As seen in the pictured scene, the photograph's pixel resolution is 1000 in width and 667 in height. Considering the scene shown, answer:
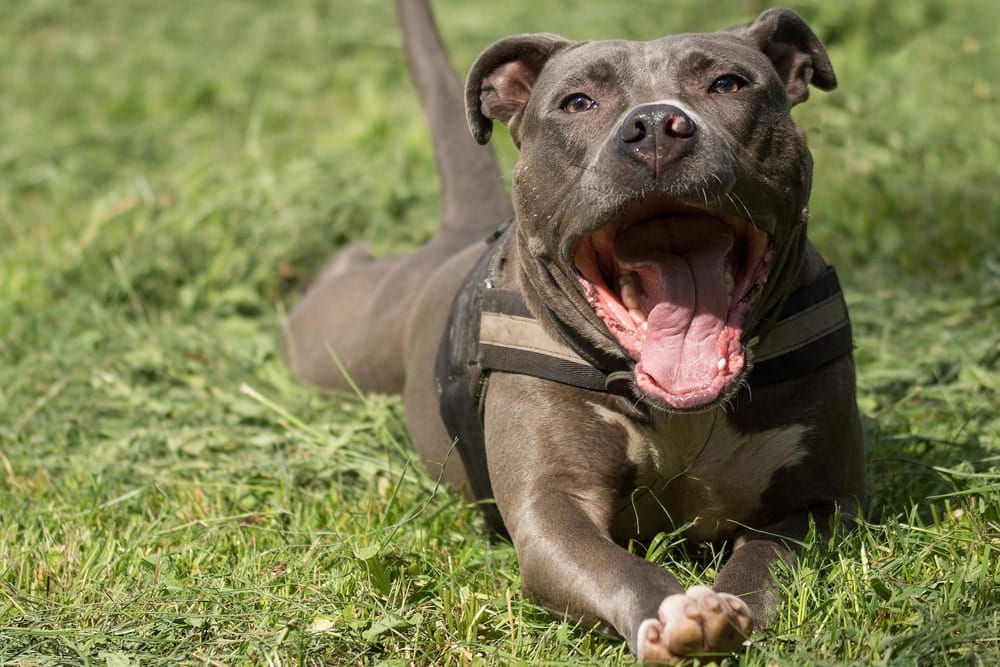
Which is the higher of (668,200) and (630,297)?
(668,200)

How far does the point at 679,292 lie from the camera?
360 centimetres

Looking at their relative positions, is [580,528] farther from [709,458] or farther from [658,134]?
[658,134]

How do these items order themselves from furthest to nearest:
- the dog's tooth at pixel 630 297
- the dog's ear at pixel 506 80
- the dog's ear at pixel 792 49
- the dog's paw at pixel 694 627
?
the dog's ear at pixel 506 80 → the dog's ear at pixel 792 49 → the dog's tooth at pixel 630 297 → the dog's paw at pixel 694 627

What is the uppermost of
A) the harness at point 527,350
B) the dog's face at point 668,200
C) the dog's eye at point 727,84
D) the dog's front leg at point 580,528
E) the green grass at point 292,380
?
the dog's eye at point 727,84

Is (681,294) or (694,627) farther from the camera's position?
(681,294)

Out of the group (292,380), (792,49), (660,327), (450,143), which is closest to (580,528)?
(660,327)

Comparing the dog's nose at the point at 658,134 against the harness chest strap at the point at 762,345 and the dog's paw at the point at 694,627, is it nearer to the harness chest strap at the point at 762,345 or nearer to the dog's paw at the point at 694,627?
the harness chest strap at the point at 762,345

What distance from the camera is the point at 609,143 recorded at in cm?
349

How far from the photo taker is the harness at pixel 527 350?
3.73 meters

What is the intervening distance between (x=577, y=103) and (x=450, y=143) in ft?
6.79

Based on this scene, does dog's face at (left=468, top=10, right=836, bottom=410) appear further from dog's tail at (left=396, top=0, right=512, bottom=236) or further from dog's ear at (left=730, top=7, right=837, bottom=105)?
dog's tail at (left=396, top=0, right=512, bottom=236)

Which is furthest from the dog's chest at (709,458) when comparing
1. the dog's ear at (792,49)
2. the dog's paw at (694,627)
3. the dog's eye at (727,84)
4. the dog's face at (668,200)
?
the dog's ear at (792,49)

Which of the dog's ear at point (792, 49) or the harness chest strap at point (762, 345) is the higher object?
the dog's ear at point (792, 49)

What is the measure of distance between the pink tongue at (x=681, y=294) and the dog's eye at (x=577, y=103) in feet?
1.18
